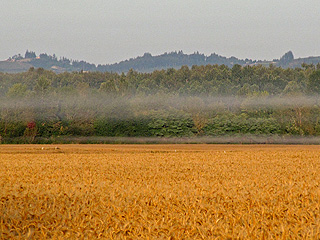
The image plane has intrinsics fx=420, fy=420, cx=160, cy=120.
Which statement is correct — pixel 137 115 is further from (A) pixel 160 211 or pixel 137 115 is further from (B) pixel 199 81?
(B) pixel 199 81

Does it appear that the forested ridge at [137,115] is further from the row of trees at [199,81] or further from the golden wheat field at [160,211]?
the golden wheat field at [160,211]

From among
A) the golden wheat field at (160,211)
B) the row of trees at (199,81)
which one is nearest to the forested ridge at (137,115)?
the row of trees at (199,81)

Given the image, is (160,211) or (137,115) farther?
(137,115)

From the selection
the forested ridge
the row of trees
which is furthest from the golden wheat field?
the row of trees

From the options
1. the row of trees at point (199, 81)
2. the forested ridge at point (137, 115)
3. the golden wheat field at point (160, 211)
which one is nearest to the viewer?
the golden wheat field at point (160, 211)

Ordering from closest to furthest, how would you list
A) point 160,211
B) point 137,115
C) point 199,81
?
point 160,211 < point 137,115 < point 199,81

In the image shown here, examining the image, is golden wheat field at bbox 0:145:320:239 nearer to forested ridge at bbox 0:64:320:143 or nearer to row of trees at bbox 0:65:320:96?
forested ridge at bbox 0:64:320:143

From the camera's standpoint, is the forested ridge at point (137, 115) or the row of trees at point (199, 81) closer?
the forested ridge at point (137, 115)

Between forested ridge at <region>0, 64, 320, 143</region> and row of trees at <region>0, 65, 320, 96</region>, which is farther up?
row of trees at <region>0, 65, 320, 96</region>

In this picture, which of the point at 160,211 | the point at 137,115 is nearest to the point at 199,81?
the point at 137,115

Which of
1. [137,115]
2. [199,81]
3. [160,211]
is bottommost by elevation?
[137,115]

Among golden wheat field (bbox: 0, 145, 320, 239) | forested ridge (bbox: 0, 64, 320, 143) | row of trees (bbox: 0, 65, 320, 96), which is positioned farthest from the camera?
row of trees (bbox: 0, 65, 320, 96)

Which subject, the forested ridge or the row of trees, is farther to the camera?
the row of trees

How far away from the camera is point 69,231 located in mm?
9281
